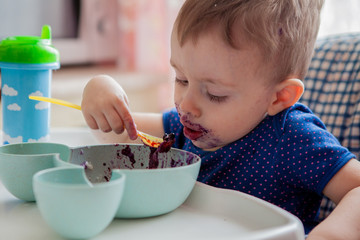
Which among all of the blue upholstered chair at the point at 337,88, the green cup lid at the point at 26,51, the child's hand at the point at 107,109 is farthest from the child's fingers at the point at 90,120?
the blue upholstered chair at the point at 337,88

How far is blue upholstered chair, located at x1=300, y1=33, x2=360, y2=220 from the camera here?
3.70ft

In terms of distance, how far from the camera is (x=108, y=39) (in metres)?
2.84

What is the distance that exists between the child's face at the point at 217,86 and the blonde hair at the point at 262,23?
2 cm

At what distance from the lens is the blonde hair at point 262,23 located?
81 centimetres

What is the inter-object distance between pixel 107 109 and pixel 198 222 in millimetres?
304

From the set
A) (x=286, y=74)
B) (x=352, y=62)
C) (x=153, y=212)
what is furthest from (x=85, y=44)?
(x=153, y=212)

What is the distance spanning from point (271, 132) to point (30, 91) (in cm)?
44

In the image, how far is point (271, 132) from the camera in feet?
2.96

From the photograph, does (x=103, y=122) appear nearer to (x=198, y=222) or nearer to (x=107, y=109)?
(x=107, y=109)

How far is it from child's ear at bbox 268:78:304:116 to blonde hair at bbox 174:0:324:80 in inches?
0.7

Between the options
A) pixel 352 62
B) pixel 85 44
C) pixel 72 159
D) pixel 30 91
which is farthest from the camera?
pixel 85 44

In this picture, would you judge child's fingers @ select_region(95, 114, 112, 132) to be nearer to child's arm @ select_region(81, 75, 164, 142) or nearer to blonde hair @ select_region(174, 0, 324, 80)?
child's arm @ select_region(81, 75, 164, 142)

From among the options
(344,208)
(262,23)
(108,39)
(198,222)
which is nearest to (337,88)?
(262,23)

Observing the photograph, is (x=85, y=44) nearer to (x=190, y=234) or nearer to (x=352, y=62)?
(x=352, y=62)
